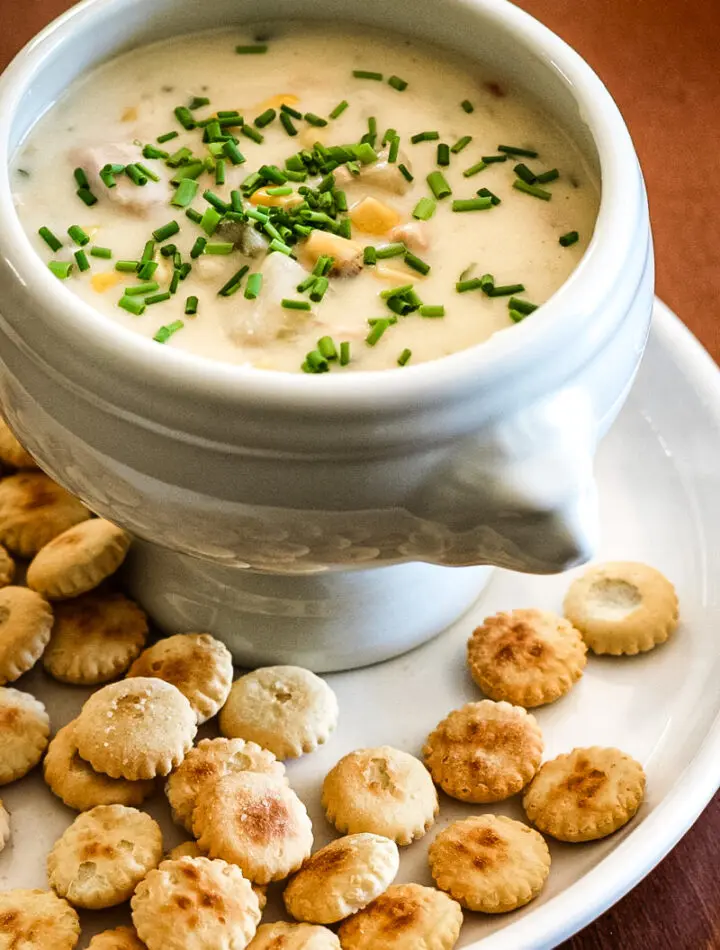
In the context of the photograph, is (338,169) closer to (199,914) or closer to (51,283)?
(51,283)

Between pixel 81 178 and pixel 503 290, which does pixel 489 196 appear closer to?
pixel 503 290

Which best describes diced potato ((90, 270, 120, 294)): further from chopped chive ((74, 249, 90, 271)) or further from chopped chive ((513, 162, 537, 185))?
chopped chive ((513, 162, 537, 185))

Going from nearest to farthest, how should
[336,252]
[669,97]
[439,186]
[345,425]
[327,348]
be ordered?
[345,425]
[327,348]
[336,252]
[439,186]
[669,97]

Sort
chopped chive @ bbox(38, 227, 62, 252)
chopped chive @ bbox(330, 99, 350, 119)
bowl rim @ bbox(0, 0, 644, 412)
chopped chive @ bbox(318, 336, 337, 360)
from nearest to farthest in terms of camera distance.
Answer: bowl rim @ bbox(0, 0, 644, 412), chopped chive @ bbox(318, 336, 337, 360), chopped chive @ bbox(38, 227, 62, 252), chopped chive @ bbox(330, 99, 350, 119)

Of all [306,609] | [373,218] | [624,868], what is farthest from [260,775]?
[373,218]

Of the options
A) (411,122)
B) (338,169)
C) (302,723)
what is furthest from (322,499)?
(411,122)

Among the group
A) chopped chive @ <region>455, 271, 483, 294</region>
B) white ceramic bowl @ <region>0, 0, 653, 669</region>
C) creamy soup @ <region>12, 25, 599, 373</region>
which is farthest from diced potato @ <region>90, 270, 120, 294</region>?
chopped chive @ <region>455, 271, 483, 294</region>

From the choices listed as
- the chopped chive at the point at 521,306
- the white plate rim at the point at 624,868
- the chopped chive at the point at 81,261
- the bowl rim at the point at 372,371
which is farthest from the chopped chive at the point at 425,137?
the white plate rim at the point at 624,868
